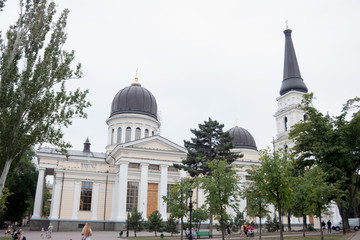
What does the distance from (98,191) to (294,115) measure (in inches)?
1356

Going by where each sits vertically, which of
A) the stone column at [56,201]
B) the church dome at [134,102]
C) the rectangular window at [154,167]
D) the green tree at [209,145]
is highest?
the church dome at [134,102]

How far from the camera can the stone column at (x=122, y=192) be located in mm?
35628

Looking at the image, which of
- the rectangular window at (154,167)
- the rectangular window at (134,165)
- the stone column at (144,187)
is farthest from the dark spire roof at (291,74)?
the rectangular window at (134,165)

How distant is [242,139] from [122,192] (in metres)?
25.4

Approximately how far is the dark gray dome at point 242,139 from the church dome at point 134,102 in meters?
15.1

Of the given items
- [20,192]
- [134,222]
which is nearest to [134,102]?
[20,192]

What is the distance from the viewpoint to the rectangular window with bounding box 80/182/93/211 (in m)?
37.7

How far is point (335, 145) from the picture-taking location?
28109 mm

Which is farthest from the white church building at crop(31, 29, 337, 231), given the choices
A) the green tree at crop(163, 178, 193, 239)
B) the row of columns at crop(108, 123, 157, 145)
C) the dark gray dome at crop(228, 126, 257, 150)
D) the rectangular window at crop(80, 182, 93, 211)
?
the dark gray dome at crop(228, 126, 257, 150)

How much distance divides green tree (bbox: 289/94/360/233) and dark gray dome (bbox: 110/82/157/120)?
24.0 m

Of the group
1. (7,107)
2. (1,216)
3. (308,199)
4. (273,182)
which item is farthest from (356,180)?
(1,216)

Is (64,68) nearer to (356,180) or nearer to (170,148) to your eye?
(170,148)

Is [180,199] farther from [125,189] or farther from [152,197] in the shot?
[152,197]

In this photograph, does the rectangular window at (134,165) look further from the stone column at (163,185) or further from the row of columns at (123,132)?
the row of columns at (123,132)
